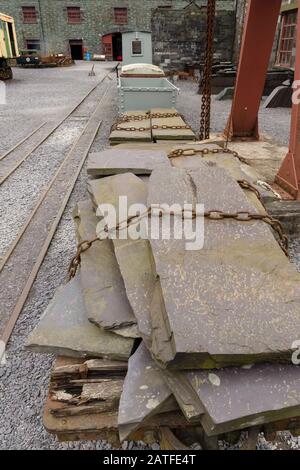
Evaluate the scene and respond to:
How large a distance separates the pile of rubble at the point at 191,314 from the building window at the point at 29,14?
44.3 meters

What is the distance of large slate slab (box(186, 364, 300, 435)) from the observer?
1.45 m

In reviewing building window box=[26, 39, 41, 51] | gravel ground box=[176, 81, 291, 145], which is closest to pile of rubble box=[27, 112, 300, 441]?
gravel ground box=[176, 81, 291, 145]

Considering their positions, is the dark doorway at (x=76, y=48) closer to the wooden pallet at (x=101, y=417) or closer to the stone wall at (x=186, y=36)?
the stone wall at (x=186, y=36)

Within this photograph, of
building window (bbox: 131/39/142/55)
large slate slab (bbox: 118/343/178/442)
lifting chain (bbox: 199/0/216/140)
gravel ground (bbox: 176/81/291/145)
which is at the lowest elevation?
gravel ground (bbox: 176/81/291/145)

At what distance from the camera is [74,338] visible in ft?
6.61

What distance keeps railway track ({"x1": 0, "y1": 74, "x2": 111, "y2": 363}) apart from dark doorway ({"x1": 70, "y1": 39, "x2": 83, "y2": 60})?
128 feet

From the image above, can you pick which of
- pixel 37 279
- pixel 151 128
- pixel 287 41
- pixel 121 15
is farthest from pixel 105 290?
pixel 121 15

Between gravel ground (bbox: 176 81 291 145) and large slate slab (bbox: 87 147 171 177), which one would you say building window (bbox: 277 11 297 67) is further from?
large slate slab (bbox: 87 147 171 177)

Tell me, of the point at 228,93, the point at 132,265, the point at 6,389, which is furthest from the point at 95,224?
the point at 228,93

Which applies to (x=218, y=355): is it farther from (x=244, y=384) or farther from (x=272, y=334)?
(x=272, y=334)

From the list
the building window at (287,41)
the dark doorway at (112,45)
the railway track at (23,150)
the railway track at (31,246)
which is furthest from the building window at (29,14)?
the railway track at (31,246)

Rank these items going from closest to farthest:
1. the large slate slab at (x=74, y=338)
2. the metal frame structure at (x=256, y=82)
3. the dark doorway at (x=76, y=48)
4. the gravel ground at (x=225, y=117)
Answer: the large slate slab at (x=74, y=338)
the metal frame structure at (x=256, y=82)
the gravel ground at (x=225, y=117)
the dark doorway at (x=76, y=48)

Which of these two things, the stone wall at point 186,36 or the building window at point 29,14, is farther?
the building window at point 29,14

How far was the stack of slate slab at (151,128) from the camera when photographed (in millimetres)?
5914
